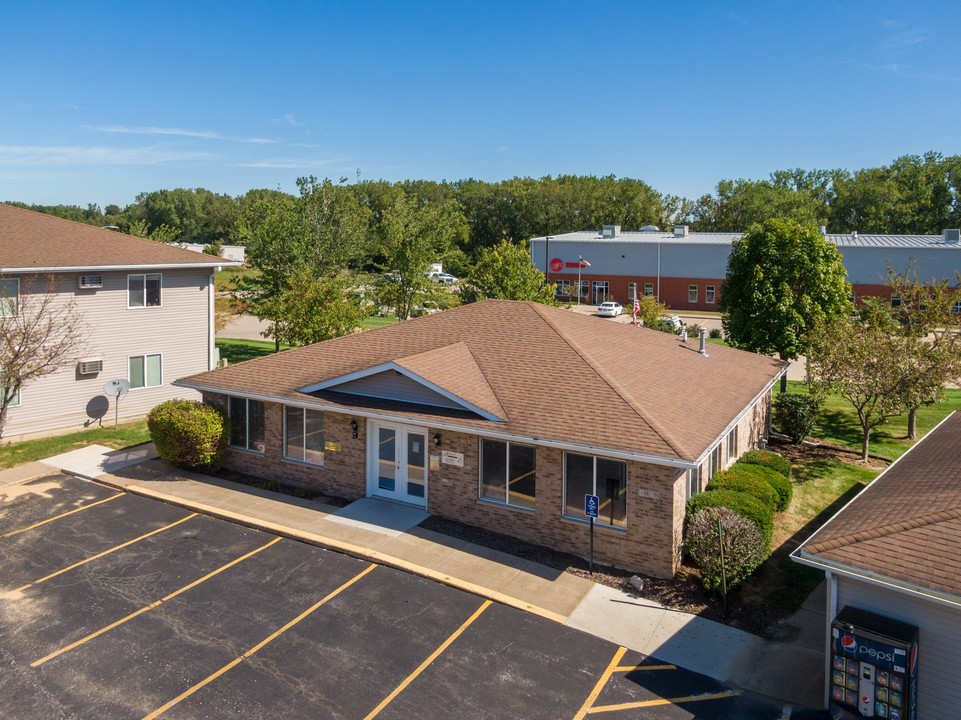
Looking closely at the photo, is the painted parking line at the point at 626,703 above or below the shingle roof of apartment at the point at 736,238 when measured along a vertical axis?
below

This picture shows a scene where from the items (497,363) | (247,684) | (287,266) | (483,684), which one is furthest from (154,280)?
(483,684)

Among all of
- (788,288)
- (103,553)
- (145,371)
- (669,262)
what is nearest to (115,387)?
(145,371)

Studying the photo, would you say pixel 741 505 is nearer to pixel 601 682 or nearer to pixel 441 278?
pixel 601 682

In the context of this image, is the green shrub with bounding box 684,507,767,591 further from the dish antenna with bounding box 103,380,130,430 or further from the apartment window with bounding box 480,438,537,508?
the dish antenna with bounding box 103,380,130,430

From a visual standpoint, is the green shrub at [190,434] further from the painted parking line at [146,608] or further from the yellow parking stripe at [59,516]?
the painted parking line at [146,608]

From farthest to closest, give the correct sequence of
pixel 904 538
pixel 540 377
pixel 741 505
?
pixel 540 377 → pixel 741 505 → pixel 904 538

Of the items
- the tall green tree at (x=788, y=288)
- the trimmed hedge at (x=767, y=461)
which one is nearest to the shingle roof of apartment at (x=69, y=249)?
the trimmed hedge at (x=767, y=461)

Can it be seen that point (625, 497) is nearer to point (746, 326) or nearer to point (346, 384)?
point (346, 384)
